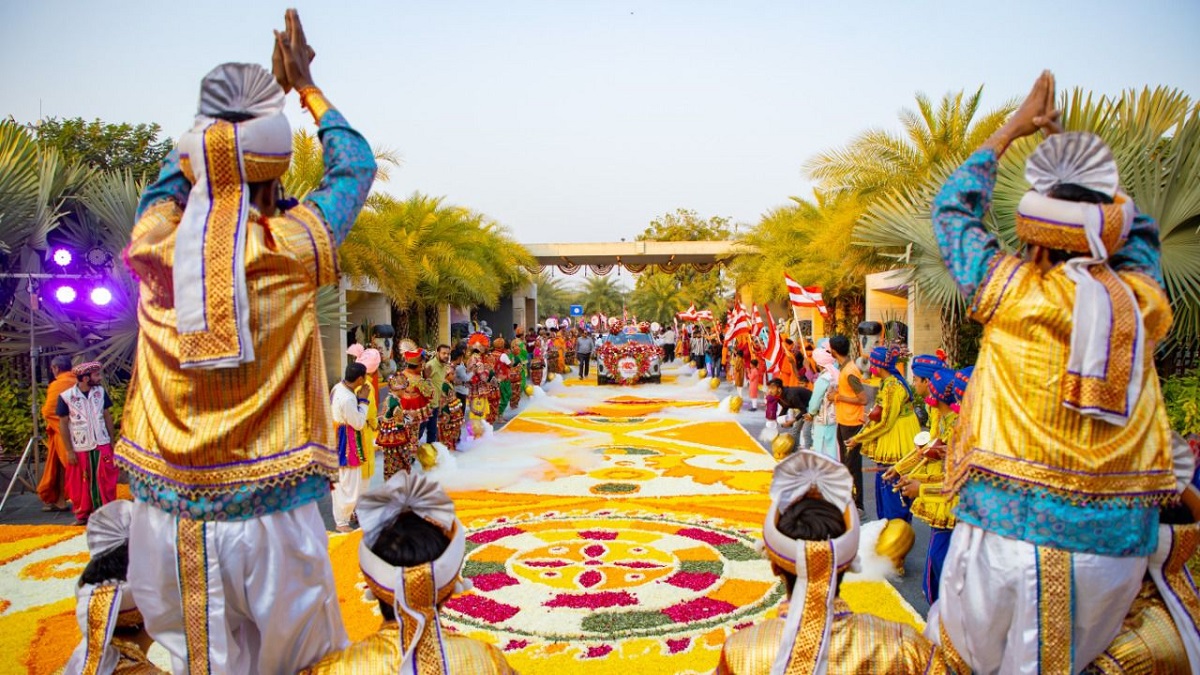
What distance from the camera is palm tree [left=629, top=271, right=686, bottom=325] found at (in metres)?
51.6

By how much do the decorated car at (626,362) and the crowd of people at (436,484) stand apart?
19.4 metres

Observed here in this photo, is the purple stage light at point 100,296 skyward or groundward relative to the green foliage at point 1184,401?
skyward

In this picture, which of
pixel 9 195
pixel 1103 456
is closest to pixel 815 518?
pixel 1103 456

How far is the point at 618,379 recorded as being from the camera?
Answer: 72.4ft

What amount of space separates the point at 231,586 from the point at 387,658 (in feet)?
1.52

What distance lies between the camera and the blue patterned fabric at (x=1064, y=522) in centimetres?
234

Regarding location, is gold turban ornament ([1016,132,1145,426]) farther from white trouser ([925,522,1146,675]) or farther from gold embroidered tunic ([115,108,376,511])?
gold embroidered tunic ([115,108,376,511])

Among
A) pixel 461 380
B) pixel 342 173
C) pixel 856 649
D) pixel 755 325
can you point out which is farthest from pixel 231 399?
pixel 755 325

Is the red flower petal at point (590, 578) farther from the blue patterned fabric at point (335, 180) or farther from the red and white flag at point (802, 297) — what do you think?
the red and white flag at point (802, 297)

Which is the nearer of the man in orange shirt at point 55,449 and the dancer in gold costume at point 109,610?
the dancer in gold costume at point 109,610

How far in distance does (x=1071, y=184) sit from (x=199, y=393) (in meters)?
2.46

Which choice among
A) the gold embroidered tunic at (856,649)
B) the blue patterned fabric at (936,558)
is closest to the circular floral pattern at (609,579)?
the blue patterned fabric at (936,558)

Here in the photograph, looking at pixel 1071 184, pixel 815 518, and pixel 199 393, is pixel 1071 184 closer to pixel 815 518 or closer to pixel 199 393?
pixel 815 518

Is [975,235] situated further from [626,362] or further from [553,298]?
[553,298]
